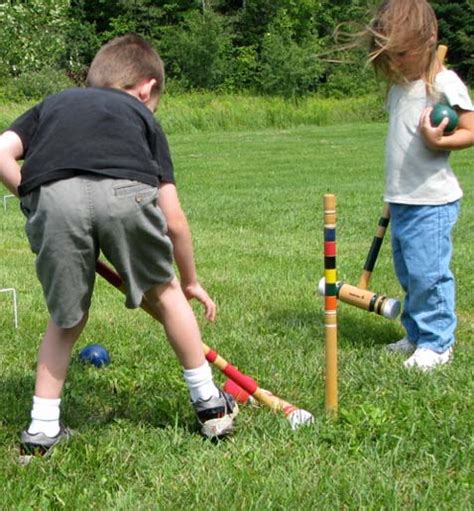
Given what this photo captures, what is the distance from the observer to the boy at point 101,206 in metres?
2.95

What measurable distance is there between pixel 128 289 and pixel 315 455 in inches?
34.1

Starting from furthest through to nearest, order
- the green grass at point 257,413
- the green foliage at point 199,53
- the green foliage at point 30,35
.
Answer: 1. the green foliage at point 199,53
2. the green foliage at point 30,35
3. the green grass at point 257,413

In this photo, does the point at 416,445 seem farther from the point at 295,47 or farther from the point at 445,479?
the point at 295,47

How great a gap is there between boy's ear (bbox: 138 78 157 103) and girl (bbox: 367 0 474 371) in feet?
4.62

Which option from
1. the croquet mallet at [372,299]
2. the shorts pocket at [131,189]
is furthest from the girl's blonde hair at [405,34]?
the shorts pocket at [131,189]

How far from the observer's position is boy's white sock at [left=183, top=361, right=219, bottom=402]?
3.26 meters

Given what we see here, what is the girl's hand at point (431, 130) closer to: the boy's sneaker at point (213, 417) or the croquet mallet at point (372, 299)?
the croquet mallet at point (372, 299)

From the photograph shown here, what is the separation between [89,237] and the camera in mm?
2967

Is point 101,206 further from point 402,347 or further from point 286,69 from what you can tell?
point 286,69

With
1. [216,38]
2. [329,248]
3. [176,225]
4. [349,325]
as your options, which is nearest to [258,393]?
[329,248]

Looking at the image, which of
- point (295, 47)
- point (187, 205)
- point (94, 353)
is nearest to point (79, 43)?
point (295, 47)

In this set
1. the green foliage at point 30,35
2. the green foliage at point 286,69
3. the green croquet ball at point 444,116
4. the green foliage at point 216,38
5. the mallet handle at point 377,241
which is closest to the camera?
the green croquet ball at point 444,116

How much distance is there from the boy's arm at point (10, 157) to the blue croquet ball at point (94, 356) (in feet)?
4.49

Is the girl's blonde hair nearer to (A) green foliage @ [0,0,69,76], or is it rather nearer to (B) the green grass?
(B) the green grass
